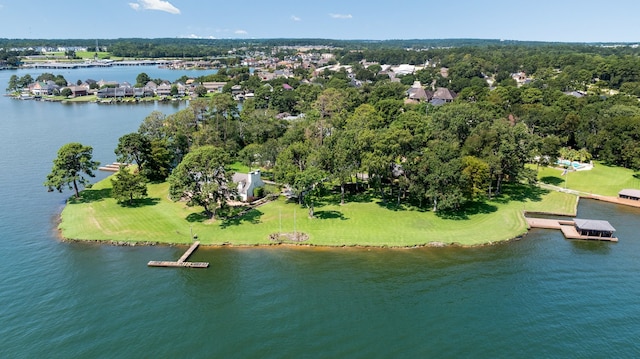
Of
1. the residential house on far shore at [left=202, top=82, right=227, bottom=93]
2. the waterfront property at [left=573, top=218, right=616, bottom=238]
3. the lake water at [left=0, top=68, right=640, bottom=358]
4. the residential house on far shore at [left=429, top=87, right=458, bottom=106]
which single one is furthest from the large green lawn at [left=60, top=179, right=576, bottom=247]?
the residential house on far shore at [left=202, top=82, right=227, bottom=93]

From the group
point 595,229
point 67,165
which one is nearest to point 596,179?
point 595,229

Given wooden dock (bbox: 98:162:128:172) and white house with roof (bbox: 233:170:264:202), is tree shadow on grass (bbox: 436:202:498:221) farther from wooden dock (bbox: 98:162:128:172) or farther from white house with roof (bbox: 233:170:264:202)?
wooden dock (bbox: 98:162:128:172)

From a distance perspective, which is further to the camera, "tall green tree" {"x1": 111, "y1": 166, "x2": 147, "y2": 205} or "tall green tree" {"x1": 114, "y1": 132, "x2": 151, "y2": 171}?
"tall green tree" {"x1": 114, "y1": 132, "x2": 151, "y2": 171}

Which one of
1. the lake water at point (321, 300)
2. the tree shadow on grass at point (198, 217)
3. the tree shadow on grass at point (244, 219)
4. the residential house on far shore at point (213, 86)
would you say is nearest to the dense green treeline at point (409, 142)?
the tree shadow on grass at point (198, 217)

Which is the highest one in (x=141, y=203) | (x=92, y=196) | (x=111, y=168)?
(x=111, y=168)

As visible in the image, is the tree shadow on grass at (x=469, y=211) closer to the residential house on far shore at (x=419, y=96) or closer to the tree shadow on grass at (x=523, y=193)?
the tree shadow on grass at (x=523, y=193)

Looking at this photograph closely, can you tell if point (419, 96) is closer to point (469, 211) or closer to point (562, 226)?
point (469, 211)
